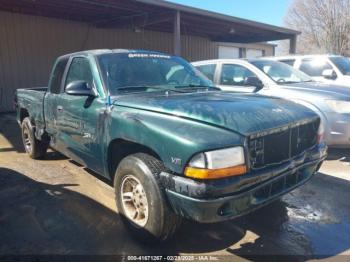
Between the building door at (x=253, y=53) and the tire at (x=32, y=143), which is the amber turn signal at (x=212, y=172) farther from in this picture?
the building door at (x=253, y=53)

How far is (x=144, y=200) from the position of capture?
9.86ft

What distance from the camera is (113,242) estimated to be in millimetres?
3229

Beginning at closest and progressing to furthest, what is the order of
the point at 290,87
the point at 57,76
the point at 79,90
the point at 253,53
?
the point at 79,90 → the point at 57,76 → the point at 290,87 → the point at 253,53

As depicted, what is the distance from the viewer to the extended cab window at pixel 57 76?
4814 millimetres

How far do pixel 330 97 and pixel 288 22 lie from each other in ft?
133

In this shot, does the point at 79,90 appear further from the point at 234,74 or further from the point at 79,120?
the point at 234,74

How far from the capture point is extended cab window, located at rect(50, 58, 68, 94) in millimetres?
4814

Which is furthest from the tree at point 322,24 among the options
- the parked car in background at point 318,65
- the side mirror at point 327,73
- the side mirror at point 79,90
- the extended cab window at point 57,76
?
the side mirror at point 79,90

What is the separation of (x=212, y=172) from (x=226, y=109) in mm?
686

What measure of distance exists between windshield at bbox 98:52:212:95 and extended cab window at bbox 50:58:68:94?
113cm

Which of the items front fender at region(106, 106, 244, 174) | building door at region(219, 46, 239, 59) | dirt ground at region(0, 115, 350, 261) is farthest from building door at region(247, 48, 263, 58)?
front fender at region(106, 106, 244, 174)

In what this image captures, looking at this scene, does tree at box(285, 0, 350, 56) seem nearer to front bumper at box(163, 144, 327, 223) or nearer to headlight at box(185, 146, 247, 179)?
front bumper at box(163, 144, 327, 223)

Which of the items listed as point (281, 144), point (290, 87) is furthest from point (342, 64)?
point (281, 144)

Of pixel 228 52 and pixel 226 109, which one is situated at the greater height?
pixel 228 52
